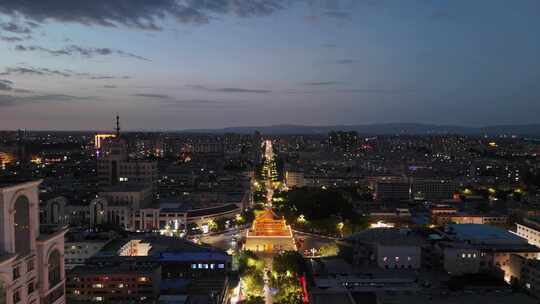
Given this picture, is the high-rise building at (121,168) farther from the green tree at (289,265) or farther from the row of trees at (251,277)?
the green tree at (289,265)

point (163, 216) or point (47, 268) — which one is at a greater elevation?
point (47, 268)

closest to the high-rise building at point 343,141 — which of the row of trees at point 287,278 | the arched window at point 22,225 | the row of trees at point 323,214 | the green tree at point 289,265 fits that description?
the row of trees at point 323,214

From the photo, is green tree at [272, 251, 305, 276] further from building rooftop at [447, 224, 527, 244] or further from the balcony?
the balcony

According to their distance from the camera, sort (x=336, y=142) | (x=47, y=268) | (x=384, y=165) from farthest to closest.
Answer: (x=336, y=142), (x=384, y=165), (x=47, y=268)

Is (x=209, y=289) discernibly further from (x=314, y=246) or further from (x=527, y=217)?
(x=527, y=217)

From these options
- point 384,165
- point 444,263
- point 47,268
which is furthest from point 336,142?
point 47,268

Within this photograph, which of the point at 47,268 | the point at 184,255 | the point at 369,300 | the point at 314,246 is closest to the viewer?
the point at 47,268
